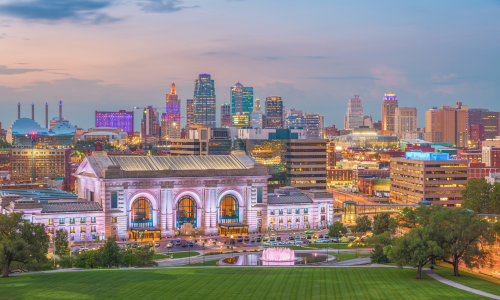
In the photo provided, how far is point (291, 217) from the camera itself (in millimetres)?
180875

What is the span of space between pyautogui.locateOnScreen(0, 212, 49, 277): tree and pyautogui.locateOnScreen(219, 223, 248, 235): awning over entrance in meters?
76.4

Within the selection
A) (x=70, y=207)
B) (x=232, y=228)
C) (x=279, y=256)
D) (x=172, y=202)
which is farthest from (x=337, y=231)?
(x=70, y=207)

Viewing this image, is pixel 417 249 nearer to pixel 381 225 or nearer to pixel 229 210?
pixel 381 225

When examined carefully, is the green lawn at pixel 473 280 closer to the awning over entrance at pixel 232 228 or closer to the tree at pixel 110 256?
the tree at pixel 110 256

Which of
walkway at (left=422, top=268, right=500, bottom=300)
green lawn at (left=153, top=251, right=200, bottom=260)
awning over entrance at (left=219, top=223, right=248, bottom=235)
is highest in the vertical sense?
walkway at (left=422, top=268, right=500, bottom=300)

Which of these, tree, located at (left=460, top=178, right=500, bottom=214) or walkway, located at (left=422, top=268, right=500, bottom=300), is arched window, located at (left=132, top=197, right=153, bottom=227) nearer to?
walkway, located at (left=422, top=268, right=500, bottom=300)

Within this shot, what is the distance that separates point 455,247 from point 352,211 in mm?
101855

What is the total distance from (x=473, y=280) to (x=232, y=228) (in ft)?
281

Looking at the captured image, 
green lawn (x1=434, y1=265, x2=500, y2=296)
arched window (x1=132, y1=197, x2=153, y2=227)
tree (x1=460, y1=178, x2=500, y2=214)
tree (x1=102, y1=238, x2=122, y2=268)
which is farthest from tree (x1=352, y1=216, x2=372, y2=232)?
tree (x1=102, y1=238, x2=122, y2=268)

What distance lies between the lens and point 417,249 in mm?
92062

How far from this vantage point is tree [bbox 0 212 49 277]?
289 ft

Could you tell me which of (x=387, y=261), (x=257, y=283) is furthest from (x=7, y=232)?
(x=387, y=261)

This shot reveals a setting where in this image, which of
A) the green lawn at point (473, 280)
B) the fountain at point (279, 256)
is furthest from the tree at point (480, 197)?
the green lawn at point (473, 280)

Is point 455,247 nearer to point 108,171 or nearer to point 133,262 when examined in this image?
point 133,262
